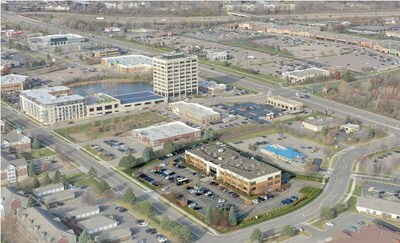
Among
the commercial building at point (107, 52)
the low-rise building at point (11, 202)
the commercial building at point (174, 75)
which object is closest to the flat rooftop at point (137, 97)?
the commercial building at point (174, 75)

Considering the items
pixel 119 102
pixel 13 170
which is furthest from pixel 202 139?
pixel 13 170

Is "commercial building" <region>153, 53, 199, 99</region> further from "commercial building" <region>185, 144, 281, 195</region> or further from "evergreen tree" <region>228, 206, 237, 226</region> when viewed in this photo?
"evergreen tree" <region>228, 206, 237, 226</region>

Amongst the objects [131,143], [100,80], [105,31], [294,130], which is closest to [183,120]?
[131,143]

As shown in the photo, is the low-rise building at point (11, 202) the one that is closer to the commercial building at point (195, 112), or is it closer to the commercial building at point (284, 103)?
the commercial building at point (195, 112)

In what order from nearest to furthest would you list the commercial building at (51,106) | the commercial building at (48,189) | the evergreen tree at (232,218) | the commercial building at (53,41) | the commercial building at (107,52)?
1. the evergreen tree at (232,218)
2. the commercial building at (48,189)
3. the commercial building at (51,106)
4. the commercial building at (107,52)
5. the commercial building at (53,41)

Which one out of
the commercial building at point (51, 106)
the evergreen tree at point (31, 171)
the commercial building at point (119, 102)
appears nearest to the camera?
the evergreen tree at point (31, 171)

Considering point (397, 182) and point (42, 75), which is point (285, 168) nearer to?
point (397, 182)

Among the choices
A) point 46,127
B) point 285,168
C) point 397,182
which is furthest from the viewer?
point 46,127

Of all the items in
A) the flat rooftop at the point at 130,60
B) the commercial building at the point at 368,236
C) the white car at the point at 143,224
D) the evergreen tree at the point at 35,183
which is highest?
the flat rooftop at the point at 130,60
